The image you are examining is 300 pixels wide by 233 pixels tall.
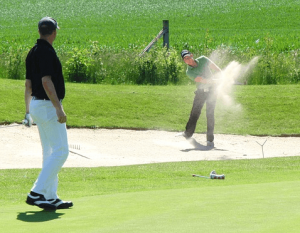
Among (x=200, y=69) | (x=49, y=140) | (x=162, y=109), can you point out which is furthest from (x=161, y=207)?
(x=162, y=109)

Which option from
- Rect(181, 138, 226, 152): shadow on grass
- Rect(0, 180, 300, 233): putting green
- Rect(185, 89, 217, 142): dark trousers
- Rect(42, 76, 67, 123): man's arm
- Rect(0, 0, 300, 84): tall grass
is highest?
Rect(0, 0, 300, 84): tall grass

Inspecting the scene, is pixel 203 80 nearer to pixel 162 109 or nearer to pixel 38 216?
pixel 162 109

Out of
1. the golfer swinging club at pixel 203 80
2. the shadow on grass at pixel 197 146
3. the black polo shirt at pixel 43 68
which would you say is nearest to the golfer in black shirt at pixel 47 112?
the black polo shirt at pixel 43 68

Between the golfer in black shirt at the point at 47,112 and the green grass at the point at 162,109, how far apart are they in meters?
10.7

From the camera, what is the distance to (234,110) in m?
20.3

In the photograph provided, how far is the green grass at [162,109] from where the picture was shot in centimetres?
1844

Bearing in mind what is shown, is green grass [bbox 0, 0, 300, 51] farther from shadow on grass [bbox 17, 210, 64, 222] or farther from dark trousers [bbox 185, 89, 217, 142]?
shadow on grass [bbox 17, 210, 64, 222]

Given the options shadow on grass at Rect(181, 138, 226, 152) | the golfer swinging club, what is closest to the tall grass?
shadow on grass at Rect(181, 138, 226, 152)

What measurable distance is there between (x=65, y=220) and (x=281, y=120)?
13736 mm

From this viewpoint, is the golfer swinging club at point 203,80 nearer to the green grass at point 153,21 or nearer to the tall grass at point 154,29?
the tall grass at point 154,29

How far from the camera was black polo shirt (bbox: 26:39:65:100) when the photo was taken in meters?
7.05

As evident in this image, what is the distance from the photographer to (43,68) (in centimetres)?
702

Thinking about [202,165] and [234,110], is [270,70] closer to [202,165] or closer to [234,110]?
[234,110]

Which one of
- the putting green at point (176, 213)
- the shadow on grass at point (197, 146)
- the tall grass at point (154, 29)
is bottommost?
the shadow on grass at point (197, 146)
